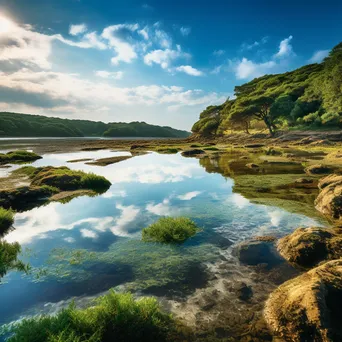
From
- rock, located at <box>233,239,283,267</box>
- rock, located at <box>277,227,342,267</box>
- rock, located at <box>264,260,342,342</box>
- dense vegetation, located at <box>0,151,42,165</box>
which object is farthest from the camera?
dense vegetation, located at <box>0,151,42,165</box>

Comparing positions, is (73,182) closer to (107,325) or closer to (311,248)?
(107,325)

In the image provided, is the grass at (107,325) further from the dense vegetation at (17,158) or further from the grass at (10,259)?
the dense vegetation at (17,158)

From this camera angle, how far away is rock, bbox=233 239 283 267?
896 centimetres

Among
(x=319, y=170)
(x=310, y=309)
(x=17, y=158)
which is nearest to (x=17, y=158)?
(x=17, y=158)

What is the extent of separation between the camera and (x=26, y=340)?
5016 millimetres

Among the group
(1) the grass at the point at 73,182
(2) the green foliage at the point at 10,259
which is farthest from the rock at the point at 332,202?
(1) the grass at the point at 73,182

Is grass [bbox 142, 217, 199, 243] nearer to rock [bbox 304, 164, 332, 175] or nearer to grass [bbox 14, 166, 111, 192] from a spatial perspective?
grass [bbox 14, 166, 111, 192]

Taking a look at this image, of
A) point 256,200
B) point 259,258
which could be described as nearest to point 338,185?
point 256,200

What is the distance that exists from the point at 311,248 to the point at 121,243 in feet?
23.7

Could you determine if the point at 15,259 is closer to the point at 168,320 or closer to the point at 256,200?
the point at 168,320

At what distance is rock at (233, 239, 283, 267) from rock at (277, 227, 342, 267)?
15.3 inches

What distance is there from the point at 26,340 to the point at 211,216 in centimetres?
1040

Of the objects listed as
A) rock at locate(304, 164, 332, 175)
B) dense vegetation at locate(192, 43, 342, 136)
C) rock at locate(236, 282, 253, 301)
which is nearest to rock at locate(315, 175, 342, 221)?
rock at locate(236, 282, 253, 301)

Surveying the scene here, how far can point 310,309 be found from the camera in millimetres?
5379
